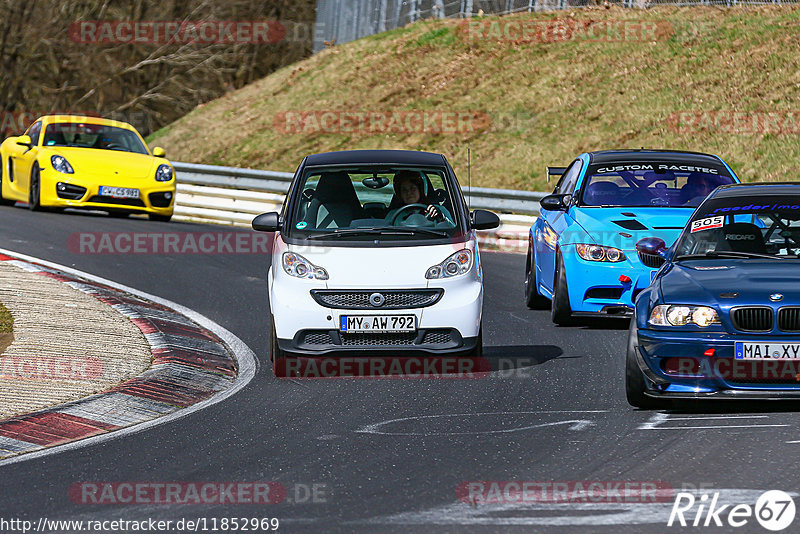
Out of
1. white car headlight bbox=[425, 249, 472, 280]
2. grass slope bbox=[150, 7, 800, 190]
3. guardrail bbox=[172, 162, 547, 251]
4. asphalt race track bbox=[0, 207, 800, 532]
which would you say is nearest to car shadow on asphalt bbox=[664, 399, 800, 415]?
asphalt race track bbox=[0, 207, 800, 532]

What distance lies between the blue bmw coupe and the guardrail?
6434mm

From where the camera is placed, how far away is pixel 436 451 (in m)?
7.27

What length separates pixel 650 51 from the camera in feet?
104

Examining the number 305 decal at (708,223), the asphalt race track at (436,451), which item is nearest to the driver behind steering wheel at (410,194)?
the asphalt race track at (436,451)

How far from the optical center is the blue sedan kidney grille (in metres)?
7.87

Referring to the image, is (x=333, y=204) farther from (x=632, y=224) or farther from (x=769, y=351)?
(x=769, y=351)

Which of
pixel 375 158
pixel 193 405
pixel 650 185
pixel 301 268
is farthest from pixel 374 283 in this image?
pixel 650 185

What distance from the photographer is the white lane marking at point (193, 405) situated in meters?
7.56

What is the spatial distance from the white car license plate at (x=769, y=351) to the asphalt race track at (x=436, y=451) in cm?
40

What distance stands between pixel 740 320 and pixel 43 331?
226 inches

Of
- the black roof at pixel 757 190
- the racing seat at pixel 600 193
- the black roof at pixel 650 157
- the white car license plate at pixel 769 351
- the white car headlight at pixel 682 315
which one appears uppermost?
the black roof at pixel 757 190

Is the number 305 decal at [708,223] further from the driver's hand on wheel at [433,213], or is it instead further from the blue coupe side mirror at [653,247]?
the driver's hand on wheel at [433,213]

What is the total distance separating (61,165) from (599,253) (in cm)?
1080

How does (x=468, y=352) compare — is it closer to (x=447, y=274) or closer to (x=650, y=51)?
(x=447, y=274)
